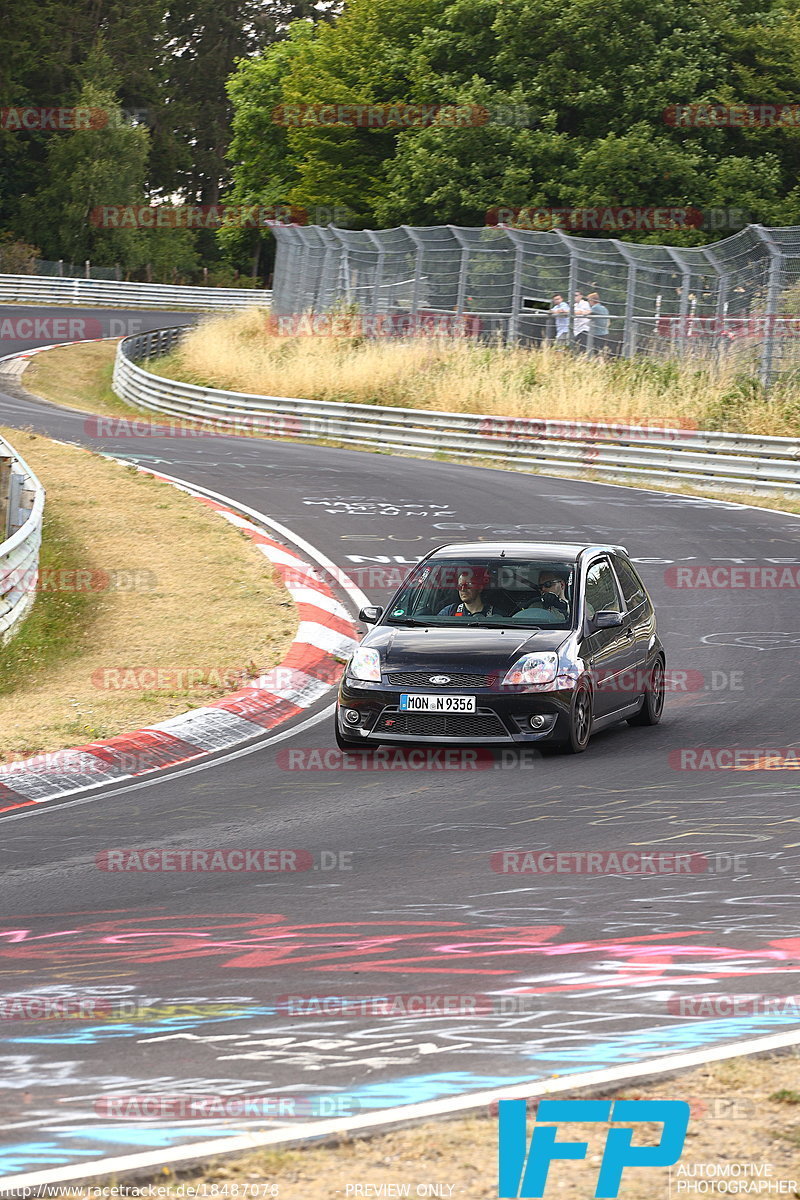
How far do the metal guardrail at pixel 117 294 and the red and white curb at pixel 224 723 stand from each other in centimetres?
5075

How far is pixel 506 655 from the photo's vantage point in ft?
36.1

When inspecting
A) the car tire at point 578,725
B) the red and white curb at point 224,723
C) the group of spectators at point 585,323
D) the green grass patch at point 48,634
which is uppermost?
the group of spectators at point 585,323

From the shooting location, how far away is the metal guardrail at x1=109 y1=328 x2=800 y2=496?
87.5 ft

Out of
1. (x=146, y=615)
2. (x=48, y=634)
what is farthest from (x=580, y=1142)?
(x=146, y=615)

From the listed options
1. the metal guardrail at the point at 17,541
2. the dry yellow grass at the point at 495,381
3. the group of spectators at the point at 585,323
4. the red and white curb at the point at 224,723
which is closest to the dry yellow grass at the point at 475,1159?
the red and white curb at the point at 224,723

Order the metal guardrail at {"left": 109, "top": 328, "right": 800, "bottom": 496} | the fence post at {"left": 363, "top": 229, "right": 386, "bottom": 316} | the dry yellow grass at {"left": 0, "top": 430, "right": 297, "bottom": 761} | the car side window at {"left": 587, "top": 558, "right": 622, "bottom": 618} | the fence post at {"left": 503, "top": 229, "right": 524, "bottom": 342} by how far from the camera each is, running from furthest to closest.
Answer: the fence post at {"left": 363, "top": 229, "right": 386, "bottom": 316} < the fence post at {"left": 503, "top": 229, "right": 524, "bottom": 342} < the metal guardrail at {"left": 109, "top": 328, "right": 800, "bottom": 496} < the dry yellow grass at {"left": 0, "top": 430, "right": 297, "bottom": 761} < the car side window at {"left": 587, "top": 558, "right": 622, "bottom": 618}

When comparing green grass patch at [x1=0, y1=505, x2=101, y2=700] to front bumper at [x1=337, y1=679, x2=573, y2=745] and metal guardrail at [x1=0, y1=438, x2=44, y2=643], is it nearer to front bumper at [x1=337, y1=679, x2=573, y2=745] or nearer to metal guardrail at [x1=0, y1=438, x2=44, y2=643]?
metal guardrail at [x1=0, y1=438, x2=44, y2=643]

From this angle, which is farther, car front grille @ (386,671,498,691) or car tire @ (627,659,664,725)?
car tire @ (627,659,664,725)

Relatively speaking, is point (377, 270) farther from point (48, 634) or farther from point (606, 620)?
point (606, 620)

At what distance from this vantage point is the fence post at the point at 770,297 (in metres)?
28.2

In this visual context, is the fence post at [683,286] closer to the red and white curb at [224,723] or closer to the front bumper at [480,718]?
the red and white curb at [224,723]

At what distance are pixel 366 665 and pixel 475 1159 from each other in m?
7.03

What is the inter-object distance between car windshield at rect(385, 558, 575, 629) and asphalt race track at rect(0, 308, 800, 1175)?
41.8 inches

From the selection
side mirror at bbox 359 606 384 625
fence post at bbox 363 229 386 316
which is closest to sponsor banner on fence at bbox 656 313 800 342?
fence post at bbox 363 229 386 316
